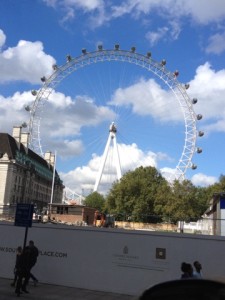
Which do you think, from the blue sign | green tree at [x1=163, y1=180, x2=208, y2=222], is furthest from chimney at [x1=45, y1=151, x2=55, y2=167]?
the blue sign

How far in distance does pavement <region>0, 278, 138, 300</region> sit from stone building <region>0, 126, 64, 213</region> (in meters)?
99.1

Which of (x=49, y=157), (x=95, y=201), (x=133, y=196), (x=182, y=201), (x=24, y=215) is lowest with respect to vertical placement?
(x=24, y=215)

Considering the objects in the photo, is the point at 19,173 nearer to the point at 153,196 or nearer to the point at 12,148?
the point at 12,148

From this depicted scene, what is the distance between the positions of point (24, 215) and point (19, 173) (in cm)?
12340

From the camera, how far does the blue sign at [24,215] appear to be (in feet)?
60.2

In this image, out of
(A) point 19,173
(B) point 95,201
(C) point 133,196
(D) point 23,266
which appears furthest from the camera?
(B) point 95,201

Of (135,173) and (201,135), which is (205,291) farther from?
(135,173)

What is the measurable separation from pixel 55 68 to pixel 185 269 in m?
66.2

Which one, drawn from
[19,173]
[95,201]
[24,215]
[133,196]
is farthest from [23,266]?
[95,201]

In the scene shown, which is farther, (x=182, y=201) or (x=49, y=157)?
(x=49, y=157)

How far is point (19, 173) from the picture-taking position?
13900cm

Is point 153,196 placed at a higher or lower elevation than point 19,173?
lower

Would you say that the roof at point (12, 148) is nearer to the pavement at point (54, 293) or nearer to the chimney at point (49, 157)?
the chimney at point (49, 157)

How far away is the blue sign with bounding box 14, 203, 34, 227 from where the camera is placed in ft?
60.2
